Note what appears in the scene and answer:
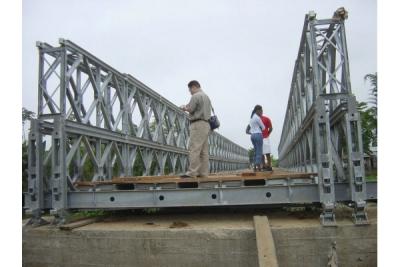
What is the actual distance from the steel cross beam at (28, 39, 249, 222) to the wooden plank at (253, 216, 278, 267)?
3523 millimetres

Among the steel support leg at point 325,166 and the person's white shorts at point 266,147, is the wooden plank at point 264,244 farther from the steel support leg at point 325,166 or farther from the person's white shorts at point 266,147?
the person's white shorts at point 266,147

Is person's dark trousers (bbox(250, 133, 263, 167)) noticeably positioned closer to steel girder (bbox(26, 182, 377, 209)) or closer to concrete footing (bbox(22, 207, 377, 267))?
steel girder (bbox(26, 182, 377, 209))

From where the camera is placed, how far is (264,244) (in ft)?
→ 15.0

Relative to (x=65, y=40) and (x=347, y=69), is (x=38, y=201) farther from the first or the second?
(x=347, y=69)

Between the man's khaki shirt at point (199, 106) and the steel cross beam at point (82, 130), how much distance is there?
236 cm

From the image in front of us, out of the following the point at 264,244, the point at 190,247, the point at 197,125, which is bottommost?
the point at 190,247

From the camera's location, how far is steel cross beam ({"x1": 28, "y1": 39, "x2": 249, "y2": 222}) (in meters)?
6.18

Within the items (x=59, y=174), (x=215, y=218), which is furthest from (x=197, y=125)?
(x=59, y=174)

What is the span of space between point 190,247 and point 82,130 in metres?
3.41

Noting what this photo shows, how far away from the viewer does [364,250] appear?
16.8ft

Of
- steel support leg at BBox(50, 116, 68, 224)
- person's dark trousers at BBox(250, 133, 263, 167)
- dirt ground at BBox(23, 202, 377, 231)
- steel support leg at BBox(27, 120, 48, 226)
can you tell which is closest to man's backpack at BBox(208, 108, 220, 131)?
person's dark trousers at BBox(250, 133, 263, 167)

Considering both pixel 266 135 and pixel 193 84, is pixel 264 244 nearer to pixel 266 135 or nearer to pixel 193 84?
pixel 193 84

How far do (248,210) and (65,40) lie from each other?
16.3 ft

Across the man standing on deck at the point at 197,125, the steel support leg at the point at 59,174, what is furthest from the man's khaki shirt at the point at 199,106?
the steel support leg at the point at 59,174
